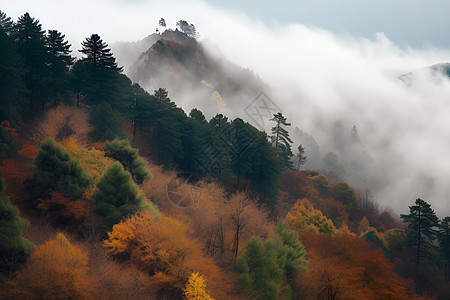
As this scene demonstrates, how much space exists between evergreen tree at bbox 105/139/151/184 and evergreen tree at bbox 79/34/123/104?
14014 millimetres

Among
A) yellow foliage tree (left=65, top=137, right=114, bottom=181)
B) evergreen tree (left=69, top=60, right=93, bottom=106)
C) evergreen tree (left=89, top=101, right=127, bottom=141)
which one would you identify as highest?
evergreen tree (left=69, top=60, right=93, bottom=106)

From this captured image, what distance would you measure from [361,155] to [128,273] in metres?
177

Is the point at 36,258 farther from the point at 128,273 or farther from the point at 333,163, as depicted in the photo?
the point at 333,163

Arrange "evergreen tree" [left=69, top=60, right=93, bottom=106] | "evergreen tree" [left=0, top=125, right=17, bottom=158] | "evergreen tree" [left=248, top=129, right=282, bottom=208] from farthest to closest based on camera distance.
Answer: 1. "evergreen tree" [left=248, top=129, right=282, bottom=208]
2. "evergreen tree" [left=69, top=60, right=93, bottom=106]
3. "evergreen tree" [left=0, top=125, right=17, bottom=158]

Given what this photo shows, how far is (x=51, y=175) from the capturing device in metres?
25.3

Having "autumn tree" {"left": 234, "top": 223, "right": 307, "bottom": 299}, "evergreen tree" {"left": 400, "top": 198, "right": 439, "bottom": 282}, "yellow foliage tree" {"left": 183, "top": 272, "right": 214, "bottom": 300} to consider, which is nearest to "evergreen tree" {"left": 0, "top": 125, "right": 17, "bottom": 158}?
"yellow foliage tree" {"left": 183, "top": 272, "right": 214, "bottom": 300}

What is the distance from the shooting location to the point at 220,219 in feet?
107

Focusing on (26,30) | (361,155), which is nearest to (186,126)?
(26,30)

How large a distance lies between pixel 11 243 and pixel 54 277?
412cm

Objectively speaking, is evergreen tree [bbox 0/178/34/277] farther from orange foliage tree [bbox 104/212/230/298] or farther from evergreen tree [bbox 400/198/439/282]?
evergreen tree [bbox 400/198/439/282]

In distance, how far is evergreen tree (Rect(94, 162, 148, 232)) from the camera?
969 inches

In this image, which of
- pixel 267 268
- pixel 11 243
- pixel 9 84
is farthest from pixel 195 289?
pixel 9 84

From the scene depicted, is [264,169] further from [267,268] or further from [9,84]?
[9,84]

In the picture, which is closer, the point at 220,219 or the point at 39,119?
the point at 220,219
